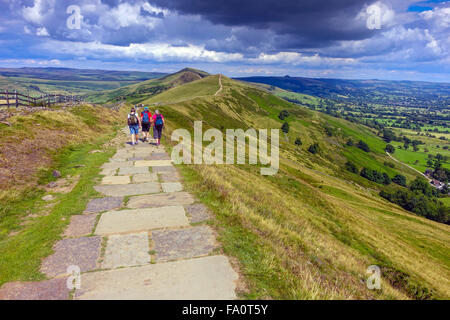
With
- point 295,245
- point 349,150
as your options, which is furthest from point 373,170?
point 295,245

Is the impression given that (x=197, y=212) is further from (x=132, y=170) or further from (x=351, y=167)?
(x=351, y=167)

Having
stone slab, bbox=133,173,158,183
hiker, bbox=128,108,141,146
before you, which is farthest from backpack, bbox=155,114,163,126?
stone slab, bbox=133,173,158,183

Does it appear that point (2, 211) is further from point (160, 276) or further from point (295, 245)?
point (295, 245)

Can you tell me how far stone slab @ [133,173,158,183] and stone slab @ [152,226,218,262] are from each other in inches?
215

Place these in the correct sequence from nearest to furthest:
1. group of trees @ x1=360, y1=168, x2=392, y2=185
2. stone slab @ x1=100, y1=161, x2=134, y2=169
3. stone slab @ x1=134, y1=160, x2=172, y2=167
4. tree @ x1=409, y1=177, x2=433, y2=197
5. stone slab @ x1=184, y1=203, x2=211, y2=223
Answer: stone slab @ x1=184, y1=203, x2=211, y2=223, stone slab @ x1=100, y1=161, x2=134, y2=169, stone slab @ x1=134, y1=160, x2=172, y2=167, tree @ x1=409, y1=177, x2=433, y2=197, group of trees @ x1=360, y1=168, x2=392, y2=185

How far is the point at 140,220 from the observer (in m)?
8.40

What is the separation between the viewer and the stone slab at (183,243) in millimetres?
6516

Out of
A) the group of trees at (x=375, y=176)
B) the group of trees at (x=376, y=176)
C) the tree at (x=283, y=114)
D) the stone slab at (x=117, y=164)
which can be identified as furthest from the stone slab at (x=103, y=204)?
the tree at (x=283, y=114)

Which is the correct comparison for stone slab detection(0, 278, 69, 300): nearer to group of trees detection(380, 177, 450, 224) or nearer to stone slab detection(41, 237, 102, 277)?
stone slab detection(41, 237, 102, 277)

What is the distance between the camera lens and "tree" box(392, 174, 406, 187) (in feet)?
450

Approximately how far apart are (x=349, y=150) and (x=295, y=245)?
17504cm

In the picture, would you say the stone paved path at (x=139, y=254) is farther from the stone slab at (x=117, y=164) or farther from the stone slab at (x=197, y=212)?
the stone slab at (x=117, y=164)

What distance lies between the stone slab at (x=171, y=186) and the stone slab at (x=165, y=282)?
5.49 m

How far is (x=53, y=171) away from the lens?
45.0 feet
